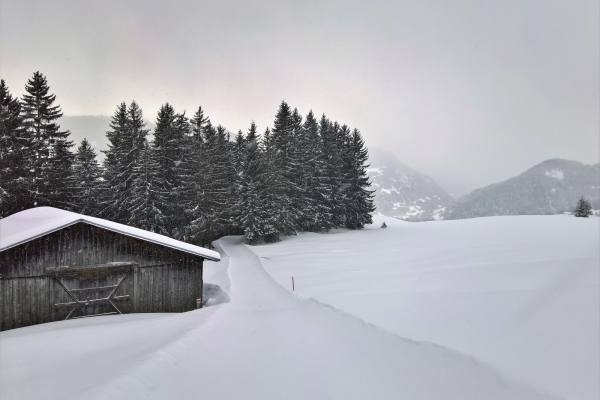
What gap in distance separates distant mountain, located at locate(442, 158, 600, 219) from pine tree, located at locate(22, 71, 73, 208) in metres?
153

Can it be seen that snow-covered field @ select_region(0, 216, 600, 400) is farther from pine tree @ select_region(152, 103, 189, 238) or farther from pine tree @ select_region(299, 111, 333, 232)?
pine tree @ select_region(299, 111, 333, 232)

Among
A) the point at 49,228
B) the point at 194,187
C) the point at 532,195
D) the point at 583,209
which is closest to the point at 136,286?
the point at 49,228

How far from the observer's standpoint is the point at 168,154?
31.8 meters

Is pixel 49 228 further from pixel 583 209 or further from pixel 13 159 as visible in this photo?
pixel 583 209

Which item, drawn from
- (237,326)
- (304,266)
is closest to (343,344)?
(237,326)

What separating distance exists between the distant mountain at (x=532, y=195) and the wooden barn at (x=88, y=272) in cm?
15319

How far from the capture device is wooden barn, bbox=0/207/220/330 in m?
11.4

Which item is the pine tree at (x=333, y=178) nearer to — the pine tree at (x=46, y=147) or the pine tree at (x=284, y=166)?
the pine tree at (x=284, y=166)

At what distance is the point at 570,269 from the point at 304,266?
1322 cm

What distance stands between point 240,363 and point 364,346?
130 inches

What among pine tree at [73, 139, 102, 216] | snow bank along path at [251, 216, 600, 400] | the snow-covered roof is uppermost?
pine tree at [73, 139, 102, 216]

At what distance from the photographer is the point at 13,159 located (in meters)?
24.4

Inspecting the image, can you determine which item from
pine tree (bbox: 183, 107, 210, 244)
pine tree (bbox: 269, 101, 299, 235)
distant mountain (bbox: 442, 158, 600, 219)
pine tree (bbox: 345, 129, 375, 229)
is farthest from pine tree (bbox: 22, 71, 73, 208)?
distant mountain (bbox: 442, 158, 600, 219)

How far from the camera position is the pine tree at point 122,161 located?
2931 centimetres
